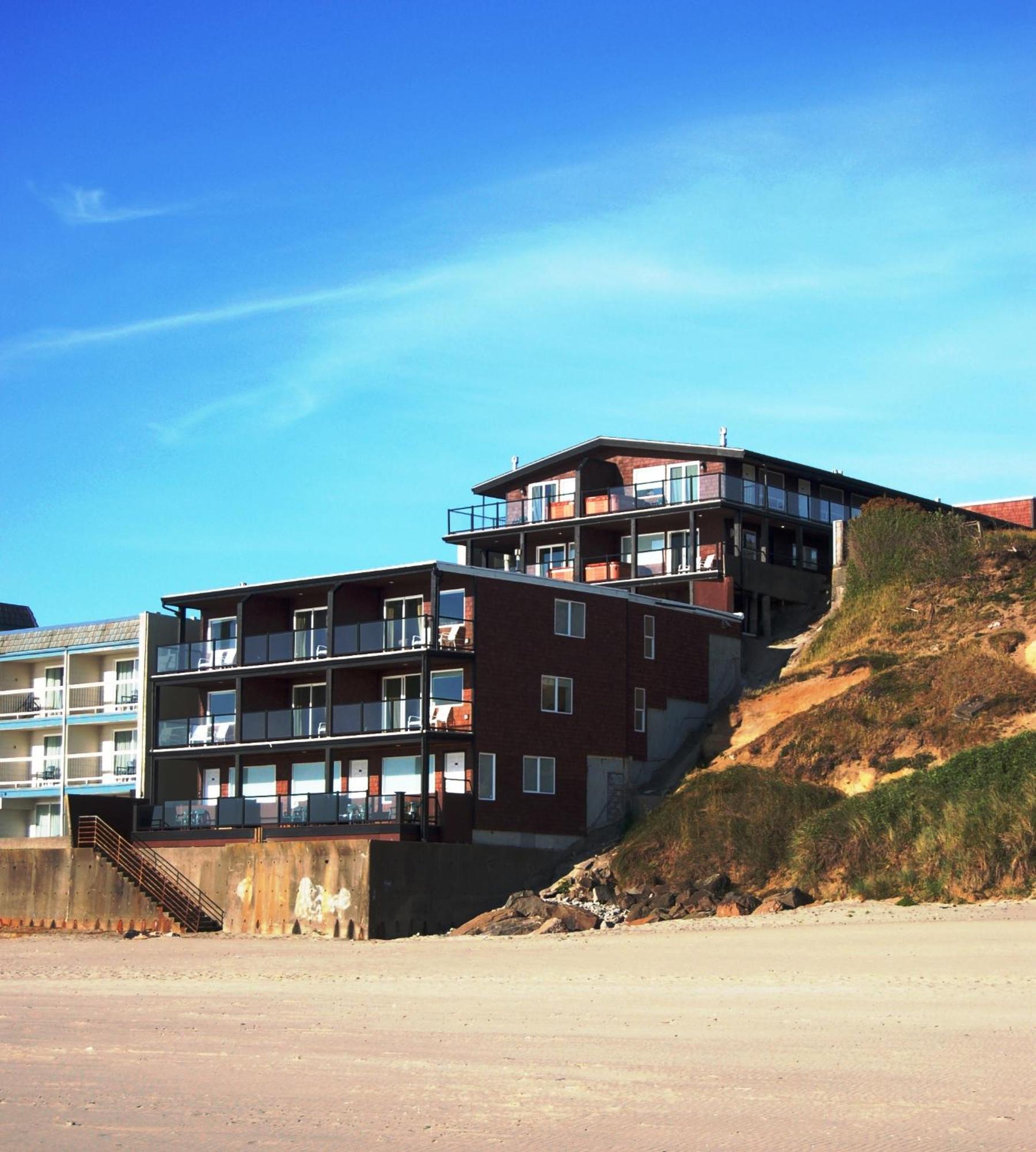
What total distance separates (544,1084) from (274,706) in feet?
119

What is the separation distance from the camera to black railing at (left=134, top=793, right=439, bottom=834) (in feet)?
150

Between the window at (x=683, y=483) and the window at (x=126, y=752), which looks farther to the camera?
the window at (x=683, y=483)

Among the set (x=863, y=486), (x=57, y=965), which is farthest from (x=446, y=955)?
(x=863, y=486)

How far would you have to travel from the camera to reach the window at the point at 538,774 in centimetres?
4788

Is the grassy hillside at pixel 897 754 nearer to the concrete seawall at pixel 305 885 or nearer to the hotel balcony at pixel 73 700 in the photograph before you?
the concrete seawall at pixel 305 885

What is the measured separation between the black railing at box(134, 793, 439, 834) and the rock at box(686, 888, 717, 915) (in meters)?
7.51

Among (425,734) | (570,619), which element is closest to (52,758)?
(425,734)

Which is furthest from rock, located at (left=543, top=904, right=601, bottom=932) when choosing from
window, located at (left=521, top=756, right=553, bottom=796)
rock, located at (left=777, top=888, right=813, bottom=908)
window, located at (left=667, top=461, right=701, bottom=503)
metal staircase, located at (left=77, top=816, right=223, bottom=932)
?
window, located at (left=667, top=461, right=701, bottom=503)

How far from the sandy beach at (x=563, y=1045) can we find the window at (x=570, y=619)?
14642 millimetres

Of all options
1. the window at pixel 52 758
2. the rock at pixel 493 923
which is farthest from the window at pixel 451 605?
the window at pixel 52 758

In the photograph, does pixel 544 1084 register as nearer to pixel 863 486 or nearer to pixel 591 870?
pixel 591 870

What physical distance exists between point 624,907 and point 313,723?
11.8 meters

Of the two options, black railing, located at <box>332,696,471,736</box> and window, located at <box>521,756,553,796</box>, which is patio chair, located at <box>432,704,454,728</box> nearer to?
black railing, located at <box>332,696,471,736</box>

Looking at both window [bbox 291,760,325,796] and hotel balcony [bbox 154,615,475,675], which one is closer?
hotel balcony [bbox 154,615,475,675]
